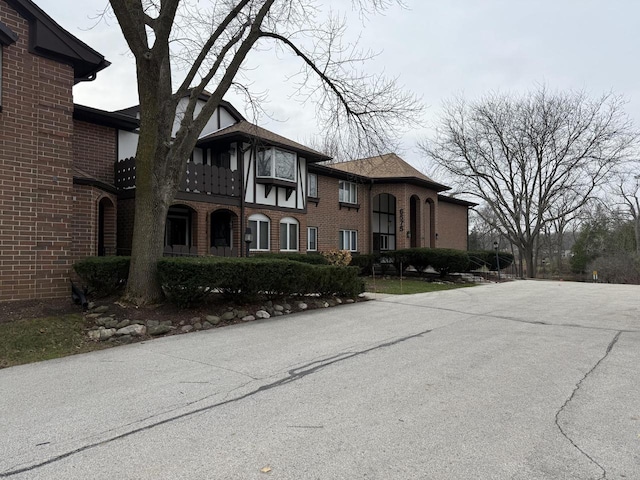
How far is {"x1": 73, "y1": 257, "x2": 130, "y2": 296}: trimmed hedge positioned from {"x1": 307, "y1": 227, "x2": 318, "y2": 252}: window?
1215 centimetres

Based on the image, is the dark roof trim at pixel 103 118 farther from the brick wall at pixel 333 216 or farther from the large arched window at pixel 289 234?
the brick wall at pixel 333 216

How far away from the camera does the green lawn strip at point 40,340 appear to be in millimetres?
5961

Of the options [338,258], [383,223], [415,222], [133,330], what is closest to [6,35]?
[133,330]

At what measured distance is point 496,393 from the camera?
4328mm

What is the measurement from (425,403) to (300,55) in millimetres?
9854

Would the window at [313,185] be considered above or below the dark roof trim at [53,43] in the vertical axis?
below

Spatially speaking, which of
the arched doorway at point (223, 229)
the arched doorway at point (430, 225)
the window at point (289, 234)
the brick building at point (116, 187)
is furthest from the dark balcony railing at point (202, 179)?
the arched doorway at point (430, 225)

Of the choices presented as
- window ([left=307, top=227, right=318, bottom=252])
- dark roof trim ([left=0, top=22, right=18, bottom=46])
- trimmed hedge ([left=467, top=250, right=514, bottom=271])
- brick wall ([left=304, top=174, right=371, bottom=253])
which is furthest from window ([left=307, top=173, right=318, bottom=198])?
dark roof trim ([left=0, top=22, right=18, bottom=46])

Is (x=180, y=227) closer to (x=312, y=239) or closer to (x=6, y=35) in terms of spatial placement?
(x=312, y=239)

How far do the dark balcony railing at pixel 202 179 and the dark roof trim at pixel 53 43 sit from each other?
12.5ft

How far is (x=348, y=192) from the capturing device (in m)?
23.5

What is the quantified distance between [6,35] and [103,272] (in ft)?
16.4

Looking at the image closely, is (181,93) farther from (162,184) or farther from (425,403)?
(425,403)

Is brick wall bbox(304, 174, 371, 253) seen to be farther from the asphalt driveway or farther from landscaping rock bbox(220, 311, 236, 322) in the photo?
the asphalt driveway
